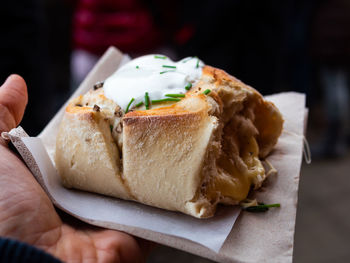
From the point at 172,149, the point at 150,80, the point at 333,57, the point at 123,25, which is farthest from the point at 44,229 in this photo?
the point at 333,57

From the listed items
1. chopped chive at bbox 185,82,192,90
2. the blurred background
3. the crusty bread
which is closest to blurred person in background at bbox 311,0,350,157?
the blurred background

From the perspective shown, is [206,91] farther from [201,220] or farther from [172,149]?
[201,220]

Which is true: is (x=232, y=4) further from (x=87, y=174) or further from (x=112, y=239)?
(x=112, y=239)

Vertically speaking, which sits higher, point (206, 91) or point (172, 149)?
point (206, 91)

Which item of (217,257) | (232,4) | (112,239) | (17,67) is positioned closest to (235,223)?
(217,257)

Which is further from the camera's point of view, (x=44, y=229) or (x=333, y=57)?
(x=333, y=57)

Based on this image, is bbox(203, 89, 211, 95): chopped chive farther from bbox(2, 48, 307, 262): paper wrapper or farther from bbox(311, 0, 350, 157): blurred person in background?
bbox(311, 0, 350, 157): blurred person in background
